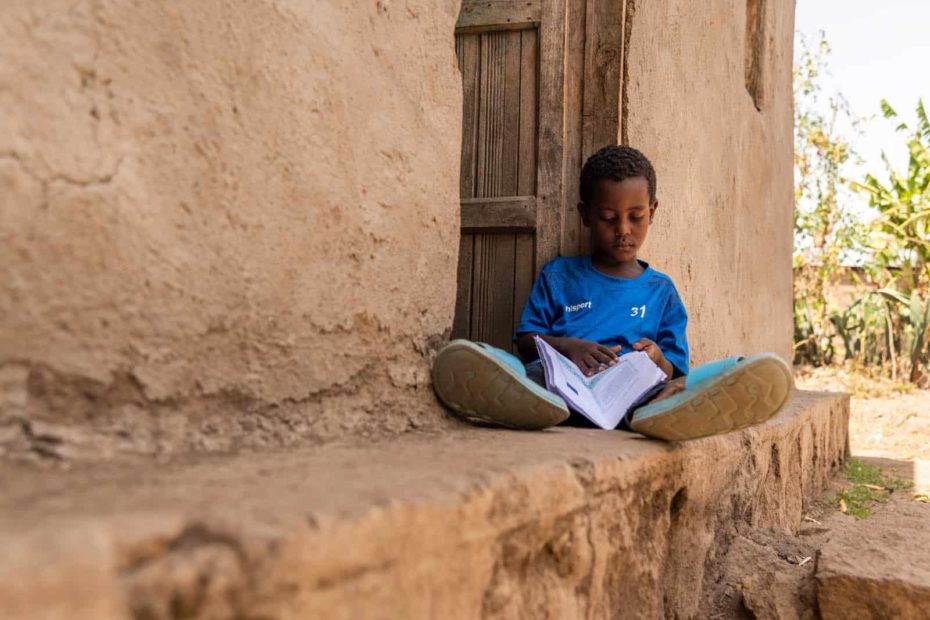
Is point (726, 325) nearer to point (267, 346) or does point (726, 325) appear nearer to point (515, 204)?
point (515, 204)

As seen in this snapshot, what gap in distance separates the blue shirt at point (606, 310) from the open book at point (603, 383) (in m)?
0.19

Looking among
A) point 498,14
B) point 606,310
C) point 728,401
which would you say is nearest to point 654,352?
point 606,310

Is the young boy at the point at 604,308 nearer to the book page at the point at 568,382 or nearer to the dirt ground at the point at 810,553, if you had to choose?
the book page at the point at 568,382

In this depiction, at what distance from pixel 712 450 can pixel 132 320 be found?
4.97 feet

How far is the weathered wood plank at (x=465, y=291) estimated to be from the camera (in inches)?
114

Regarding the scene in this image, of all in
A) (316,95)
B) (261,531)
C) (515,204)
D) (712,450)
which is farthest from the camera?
(515,204)

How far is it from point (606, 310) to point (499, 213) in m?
0.54

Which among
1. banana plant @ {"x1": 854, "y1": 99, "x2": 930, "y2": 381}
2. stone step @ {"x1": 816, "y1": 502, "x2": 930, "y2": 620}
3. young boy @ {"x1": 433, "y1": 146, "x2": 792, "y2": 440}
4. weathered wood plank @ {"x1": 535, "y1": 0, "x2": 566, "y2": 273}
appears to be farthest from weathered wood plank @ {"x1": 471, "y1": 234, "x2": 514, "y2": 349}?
banana plant @ {"x1": 854, "y1": 99, "x2": 930, "y2": 381}

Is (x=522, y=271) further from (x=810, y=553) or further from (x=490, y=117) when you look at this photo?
(x=810, y=553)

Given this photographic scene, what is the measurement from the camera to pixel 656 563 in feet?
5.96

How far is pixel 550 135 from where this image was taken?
2770 millimetres

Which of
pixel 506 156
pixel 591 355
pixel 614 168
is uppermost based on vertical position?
pixel 506 156

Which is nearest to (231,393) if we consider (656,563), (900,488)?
(656,563)

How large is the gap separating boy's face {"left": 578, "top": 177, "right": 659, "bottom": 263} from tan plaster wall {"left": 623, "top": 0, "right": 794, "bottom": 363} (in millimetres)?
281
